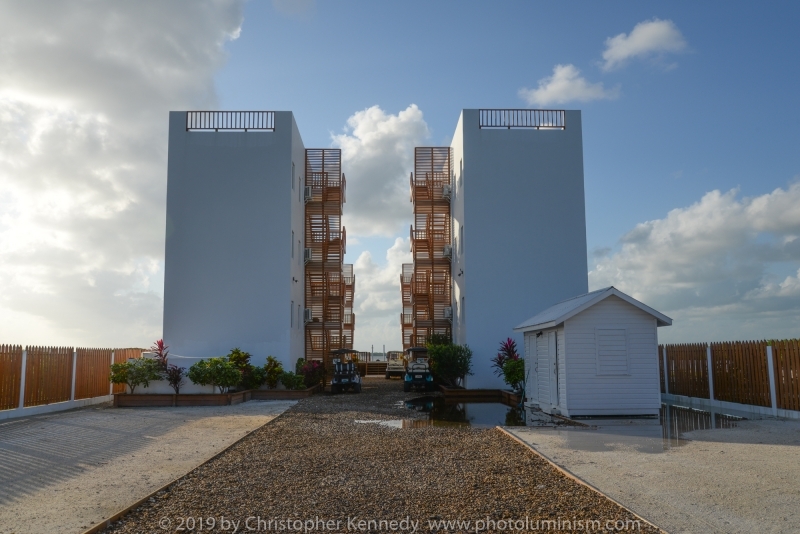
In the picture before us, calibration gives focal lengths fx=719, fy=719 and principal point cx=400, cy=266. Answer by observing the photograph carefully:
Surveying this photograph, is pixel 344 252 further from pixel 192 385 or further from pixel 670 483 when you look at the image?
pixel 670 483

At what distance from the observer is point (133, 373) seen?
21.8m

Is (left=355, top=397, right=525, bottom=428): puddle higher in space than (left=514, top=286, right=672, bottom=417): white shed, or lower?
lower

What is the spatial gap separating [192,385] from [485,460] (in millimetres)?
14813

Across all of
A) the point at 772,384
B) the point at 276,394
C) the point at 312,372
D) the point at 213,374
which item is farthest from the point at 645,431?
the point at 312,372

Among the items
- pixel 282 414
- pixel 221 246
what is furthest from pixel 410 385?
pixel 282 414

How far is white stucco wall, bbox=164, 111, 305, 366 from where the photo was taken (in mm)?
27297

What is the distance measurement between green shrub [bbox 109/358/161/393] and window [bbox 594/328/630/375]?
13348 millimetres

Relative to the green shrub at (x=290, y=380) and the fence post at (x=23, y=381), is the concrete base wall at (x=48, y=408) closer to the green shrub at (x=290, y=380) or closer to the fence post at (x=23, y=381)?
the fence post at (x=23, y=381)

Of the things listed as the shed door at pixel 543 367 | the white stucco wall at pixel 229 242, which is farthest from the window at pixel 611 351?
the white stucco wall at pixel 229 242

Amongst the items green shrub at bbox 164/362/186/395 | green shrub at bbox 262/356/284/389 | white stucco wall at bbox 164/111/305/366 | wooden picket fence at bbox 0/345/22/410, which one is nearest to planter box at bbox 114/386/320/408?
green shrub at bbox 164/362/186/395

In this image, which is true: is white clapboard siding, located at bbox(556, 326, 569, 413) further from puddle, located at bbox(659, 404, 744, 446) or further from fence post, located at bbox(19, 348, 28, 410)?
fence post, located at bbox(19, 348, 28, 410)

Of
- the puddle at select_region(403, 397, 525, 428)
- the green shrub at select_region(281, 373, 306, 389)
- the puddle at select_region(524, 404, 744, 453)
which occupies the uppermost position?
the green shrub at select_region(281, 373, 306, 389)

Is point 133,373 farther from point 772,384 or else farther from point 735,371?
point 772,384

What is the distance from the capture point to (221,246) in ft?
90.8
